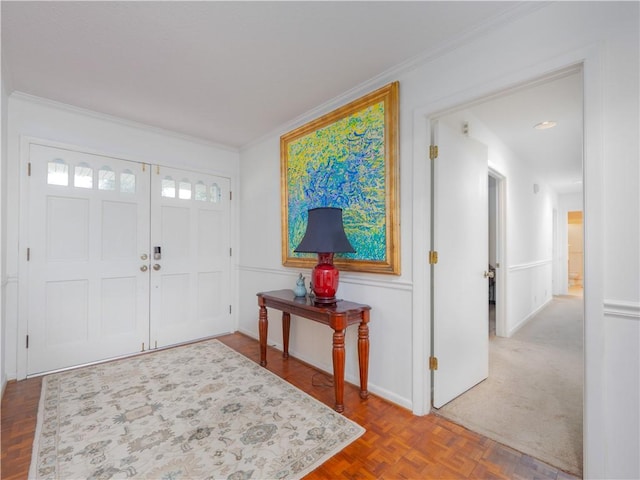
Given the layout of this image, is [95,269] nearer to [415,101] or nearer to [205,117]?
[205,117]

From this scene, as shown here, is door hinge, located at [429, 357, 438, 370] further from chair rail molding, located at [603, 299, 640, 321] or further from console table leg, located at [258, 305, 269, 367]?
console table leg, located at [258, 305, 269, 367]

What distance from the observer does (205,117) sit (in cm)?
308

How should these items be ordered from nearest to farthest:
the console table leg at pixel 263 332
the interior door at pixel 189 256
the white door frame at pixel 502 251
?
the console table leg at pixel 263 332 → the interior door at pixel 189 256 → the white door frame at pixel 502 251

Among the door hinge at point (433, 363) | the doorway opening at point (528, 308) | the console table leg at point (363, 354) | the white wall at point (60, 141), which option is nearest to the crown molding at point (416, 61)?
the doorway opening at point (528, 308)

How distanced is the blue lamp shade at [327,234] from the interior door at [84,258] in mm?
2091

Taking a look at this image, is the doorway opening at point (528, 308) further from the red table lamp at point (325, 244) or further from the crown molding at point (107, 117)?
the crown molding at point (107, 117)

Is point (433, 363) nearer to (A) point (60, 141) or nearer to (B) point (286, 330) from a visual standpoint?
(B) point (286, 330)

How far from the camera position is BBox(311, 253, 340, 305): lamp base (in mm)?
2316

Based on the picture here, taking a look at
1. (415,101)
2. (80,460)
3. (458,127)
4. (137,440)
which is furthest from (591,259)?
(80,460)

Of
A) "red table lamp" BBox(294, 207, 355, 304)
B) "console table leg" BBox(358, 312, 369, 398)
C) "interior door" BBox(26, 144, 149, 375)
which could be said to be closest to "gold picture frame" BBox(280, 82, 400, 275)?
"red table lamp" BBox(294, 207, 355, 304)

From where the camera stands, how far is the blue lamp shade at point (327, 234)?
88.0 inches

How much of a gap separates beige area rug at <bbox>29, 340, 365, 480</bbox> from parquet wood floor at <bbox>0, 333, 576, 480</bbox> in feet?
0.23

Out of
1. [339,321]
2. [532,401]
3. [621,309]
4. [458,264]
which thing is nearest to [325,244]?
[339,321]

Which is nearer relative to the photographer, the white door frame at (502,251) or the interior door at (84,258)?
the interior door at (84,258)
